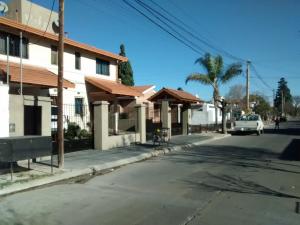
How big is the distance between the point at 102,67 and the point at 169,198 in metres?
22.1

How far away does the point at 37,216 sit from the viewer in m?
7.84

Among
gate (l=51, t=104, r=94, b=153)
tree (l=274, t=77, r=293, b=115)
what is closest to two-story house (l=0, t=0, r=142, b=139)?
gate (l=51, t=104, r=94, b=153)

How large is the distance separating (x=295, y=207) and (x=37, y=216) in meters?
4.96

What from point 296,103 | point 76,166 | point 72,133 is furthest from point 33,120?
point 296,103

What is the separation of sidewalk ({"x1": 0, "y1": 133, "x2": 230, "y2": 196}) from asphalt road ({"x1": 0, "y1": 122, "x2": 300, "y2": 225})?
57 centimetres

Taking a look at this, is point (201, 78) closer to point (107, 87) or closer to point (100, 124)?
point (107, 87)

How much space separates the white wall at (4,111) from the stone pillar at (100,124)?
6.09 m

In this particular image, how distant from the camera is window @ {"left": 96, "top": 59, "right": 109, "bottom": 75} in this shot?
30.1 metres

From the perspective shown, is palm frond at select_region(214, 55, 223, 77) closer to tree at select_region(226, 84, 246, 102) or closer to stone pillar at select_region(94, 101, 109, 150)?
stone pillar at select_region(94, 101, 109, 150)

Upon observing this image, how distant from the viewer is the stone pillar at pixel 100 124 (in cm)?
1884

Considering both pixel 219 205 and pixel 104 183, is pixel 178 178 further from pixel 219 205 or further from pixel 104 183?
pixel 219 205

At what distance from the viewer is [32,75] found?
69.8 feet

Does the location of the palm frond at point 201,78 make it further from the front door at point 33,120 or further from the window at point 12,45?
the front door at point 33,120

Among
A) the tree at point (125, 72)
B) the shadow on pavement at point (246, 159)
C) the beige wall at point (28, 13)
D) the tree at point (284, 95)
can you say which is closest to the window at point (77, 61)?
the beige wall at point (28, 13)
